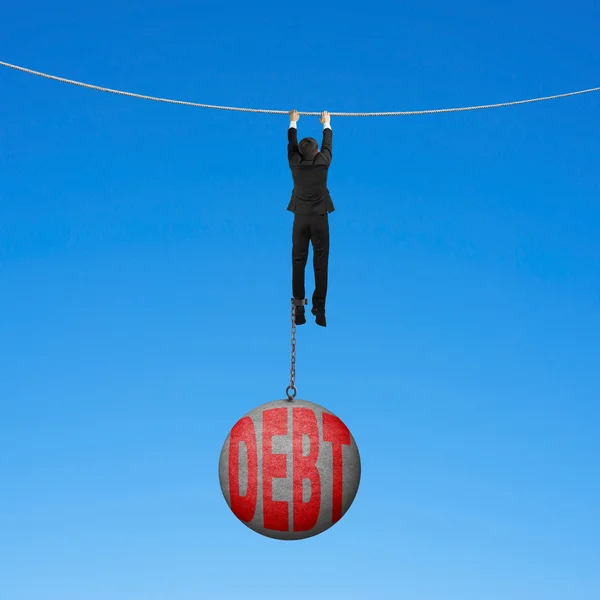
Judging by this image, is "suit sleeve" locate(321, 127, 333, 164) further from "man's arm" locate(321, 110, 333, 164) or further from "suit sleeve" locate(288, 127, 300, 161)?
"suit sleeve" locate(288, 127, 300, 161)

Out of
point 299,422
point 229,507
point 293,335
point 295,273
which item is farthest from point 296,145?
point 229,507

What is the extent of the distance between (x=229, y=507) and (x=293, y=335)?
2.32m

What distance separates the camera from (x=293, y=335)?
1281 cm

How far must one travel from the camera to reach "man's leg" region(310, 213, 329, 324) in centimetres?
1251

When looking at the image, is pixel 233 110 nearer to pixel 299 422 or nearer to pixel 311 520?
pixel 299 422

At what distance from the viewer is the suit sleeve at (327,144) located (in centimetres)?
1234

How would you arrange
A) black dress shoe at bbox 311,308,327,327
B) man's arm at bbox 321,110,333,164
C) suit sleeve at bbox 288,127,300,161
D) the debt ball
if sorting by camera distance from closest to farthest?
the debt ball
suit sleeve at bbox 288,127,300,161
man's arm at bbox 321,110,333,164
black dress shoe at bbox 311,308,327,327

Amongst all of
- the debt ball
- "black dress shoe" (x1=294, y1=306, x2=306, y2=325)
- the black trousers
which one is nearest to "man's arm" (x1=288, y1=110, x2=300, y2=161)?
the black trousers

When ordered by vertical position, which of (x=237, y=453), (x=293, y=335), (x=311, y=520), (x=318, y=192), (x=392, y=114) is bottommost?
(x=311, y=520)

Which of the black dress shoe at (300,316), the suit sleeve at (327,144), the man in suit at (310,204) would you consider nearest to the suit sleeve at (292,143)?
the man in suit at (310,204)

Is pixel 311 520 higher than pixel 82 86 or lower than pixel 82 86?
lower

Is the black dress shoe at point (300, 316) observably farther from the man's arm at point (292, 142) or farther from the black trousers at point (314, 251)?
the man's arm at point (292, 142)

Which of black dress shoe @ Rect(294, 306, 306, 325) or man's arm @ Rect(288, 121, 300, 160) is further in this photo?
black dress shoe @ Rect(294, 306, 306, 325)

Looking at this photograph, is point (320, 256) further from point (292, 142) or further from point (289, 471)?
point (289, 471)
